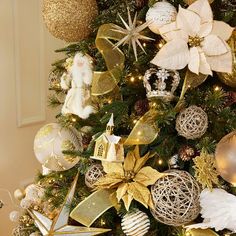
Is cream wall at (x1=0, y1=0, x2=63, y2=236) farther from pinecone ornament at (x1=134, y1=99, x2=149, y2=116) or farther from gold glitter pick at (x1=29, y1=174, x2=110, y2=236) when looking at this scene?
pinecone ornament at (x1=134, y1=99, x2=149, y2=116)

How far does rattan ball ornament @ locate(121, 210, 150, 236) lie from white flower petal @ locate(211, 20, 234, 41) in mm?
377

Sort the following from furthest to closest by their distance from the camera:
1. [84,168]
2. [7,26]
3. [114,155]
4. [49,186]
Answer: [7,26] → [49,186] → [84,168] → [114,155]

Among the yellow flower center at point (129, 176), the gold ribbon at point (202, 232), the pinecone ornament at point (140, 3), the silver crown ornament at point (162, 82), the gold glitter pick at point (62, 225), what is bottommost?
the gold glitter pick at point (62, 225)

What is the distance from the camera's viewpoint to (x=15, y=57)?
1.52 meters

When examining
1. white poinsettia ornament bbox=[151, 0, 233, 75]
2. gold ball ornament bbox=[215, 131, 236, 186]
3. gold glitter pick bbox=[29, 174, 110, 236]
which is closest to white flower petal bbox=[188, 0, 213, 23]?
white poinsettia ornament bbox=[151, 0, 233, 75]

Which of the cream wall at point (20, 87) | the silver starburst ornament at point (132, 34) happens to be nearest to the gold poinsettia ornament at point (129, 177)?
the silver starburst ornament at point (132, 34)

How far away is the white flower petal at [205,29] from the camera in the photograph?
759 millimetres

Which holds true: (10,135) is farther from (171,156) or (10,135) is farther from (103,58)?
(171,156)

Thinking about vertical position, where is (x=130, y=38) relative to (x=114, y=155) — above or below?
above

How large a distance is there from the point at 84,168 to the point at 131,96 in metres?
0.19

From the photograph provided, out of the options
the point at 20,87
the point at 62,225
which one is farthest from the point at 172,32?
the point at 20,87

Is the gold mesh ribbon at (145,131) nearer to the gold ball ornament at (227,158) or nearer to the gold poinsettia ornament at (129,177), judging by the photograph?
the gold poinsettia ornament at (129,177)

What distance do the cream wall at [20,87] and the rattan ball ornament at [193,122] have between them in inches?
35.6

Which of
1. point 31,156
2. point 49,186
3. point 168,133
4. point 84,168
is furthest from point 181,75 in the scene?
point 31,156
